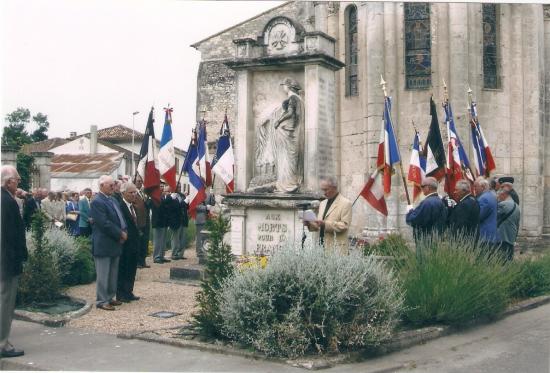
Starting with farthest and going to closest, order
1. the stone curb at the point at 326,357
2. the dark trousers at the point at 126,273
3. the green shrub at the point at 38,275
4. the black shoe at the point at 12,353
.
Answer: the dark trousers at the point at 126,273 → the green shrub at the point at 38,275 → the black shoe at the point at 12,353 → the stone curb at the point at 326,357

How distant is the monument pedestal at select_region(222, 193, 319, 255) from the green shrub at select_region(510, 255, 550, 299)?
3.38 metres

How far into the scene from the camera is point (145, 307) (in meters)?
10.0

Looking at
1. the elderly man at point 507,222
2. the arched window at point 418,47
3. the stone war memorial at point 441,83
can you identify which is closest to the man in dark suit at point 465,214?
the elderly man at point 507,222

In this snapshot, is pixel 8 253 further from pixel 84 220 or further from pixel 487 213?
pixel 84 220

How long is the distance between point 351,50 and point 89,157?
85.4ft

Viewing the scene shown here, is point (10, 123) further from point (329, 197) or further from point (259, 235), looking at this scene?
point (329, 197)

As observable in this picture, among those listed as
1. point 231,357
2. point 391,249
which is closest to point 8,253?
point 231,357

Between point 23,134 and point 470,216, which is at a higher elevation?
point 23,134

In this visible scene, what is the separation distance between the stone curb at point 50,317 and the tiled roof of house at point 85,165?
1155 inches

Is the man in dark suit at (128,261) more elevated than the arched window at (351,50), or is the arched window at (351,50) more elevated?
the arched window at (351,50)

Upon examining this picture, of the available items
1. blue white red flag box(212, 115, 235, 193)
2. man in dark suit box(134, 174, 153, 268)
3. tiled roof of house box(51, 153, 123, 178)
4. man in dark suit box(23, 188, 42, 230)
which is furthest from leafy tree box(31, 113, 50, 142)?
blue white red flag box(212, 115, 235, 193)

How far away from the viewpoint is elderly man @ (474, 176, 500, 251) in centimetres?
1055

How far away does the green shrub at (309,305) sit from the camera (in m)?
6.73

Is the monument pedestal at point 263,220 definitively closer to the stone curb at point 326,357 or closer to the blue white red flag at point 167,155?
the blue white red flag at point 167,155
